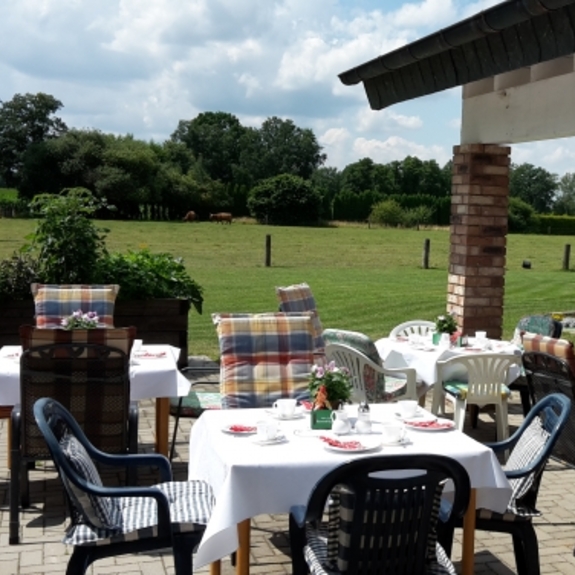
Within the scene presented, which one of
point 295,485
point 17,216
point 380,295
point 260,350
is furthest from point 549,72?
point 17,216

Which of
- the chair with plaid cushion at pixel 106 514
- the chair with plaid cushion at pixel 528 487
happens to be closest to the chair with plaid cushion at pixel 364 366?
the chair with plaid cushion at pixel 528 487

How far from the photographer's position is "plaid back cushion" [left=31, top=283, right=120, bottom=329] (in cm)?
702

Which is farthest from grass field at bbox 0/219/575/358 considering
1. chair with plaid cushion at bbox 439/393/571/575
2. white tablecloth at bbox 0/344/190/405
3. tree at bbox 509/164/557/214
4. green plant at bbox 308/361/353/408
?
tree at bbox 509/164/557/214

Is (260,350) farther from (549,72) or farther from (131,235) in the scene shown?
(131,235)

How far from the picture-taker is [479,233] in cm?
802

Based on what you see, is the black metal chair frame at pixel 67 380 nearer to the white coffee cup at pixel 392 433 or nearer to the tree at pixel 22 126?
the white coffee cup at pixel 392 433

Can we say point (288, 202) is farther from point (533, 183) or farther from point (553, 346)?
point (553, 346)

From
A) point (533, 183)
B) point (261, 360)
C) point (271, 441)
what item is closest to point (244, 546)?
point (271, 441)

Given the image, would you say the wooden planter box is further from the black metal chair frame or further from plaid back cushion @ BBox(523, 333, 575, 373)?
plaid back cushion @ BBox(523, 333, 575, 373)

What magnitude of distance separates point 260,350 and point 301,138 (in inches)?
3063

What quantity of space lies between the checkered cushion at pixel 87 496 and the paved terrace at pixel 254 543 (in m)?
0.67

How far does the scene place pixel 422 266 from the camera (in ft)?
81.7

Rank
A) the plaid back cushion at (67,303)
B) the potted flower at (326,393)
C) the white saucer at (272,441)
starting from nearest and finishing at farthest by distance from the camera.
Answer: the white saucer at (272,441), the potted flower at (326,393), the plaid back cushion at (67,303)

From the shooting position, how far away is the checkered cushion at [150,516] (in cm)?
344
